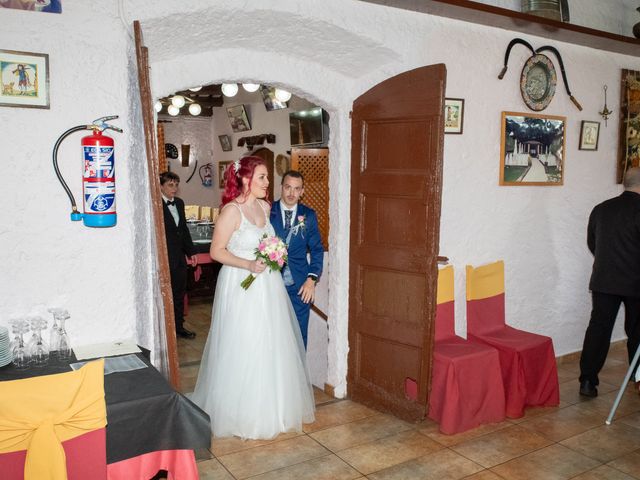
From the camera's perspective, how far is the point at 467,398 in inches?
157

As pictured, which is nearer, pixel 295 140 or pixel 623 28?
pixel 623 28

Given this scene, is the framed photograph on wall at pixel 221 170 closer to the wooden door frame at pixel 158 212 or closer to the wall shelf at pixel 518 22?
the wall shelf at pixel 518 22

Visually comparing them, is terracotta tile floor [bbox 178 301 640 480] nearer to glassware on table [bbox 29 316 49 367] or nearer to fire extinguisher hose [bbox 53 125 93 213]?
glassware on table [bbox 29 316 49 367]

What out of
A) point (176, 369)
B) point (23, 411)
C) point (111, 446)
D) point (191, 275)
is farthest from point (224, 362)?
point (191, 275)

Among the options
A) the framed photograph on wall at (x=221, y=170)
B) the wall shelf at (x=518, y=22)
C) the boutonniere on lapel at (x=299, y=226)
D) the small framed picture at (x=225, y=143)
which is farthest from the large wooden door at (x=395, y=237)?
the framed photograph on wall at (x=221, y=170)

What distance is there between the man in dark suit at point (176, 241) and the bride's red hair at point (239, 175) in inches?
68.1

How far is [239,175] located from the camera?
153 inches

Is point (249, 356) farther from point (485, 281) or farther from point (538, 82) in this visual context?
point (538, 82)

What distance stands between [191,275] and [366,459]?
5.00m

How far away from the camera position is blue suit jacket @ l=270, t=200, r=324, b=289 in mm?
4465

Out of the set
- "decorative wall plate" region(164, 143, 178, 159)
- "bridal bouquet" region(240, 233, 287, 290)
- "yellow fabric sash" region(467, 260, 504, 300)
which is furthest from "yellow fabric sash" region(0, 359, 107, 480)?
"decorative wall plate" region(164, 143, 178, 159)

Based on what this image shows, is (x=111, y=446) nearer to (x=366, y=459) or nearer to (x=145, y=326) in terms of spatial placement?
(x=145, y=326)

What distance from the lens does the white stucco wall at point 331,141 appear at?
3.07m

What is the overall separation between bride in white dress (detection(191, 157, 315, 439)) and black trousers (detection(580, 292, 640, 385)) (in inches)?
98.8
